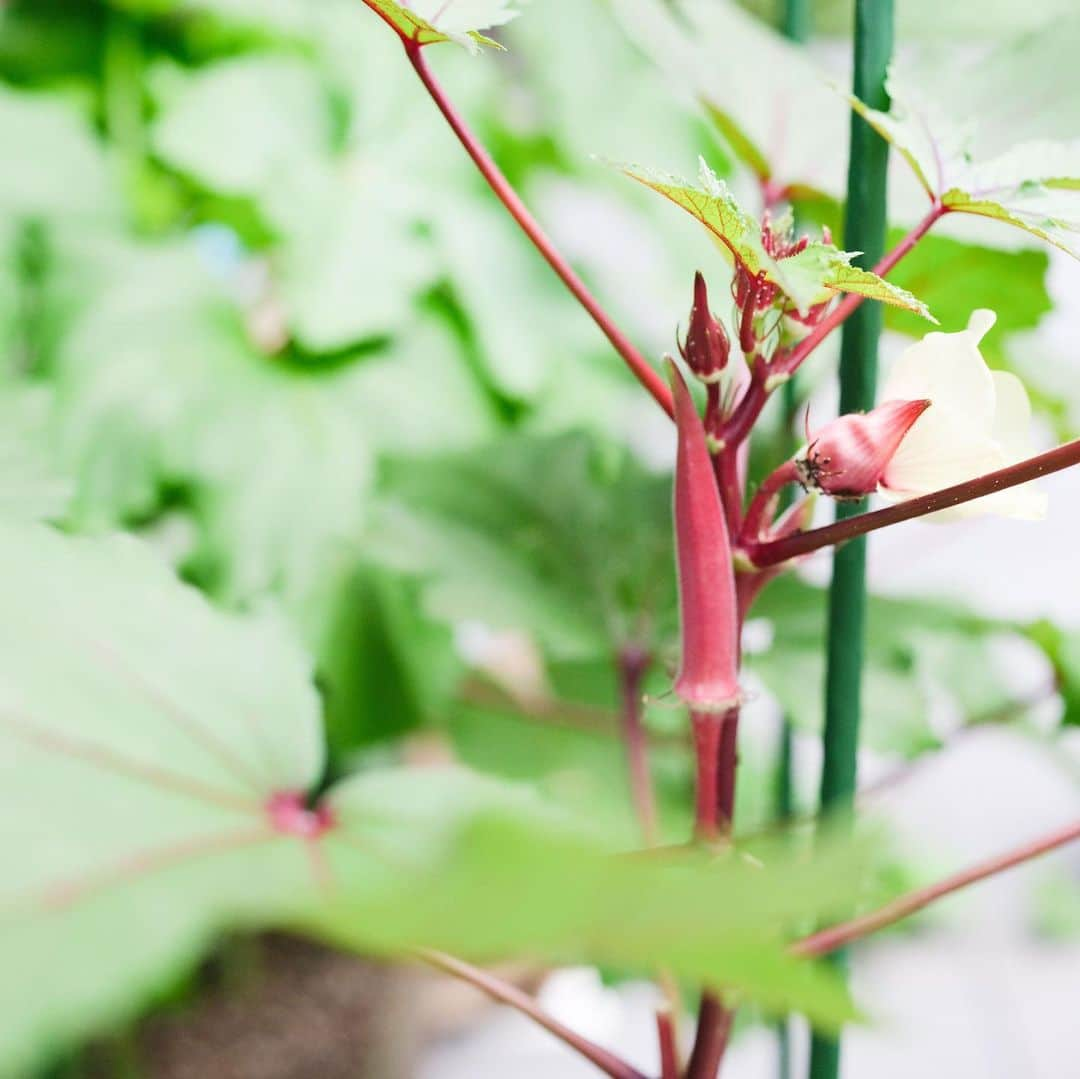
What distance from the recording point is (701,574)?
0.25 m

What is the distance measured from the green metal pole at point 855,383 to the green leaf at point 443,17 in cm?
10

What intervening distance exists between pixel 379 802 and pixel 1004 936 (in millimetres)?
986

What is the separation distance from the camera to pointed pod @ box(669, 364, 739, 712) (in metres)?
0.25

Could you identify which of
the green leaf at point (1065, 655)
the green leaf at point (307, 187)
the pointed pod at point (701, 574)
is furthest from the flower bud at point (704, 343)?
the green leaf at point (307, 187)

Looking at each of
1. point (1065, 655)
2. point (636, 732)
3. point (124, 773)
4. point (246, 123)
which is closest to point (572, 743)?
point (636, 732)

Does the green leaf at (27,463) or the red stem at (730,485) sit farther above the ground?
the red stem at (730,485)

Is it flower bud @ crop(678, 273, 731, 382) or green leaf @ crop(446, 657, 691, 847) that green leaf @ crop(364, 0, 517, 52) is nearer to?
flower bud @ crop(678, 273, 731, 382)

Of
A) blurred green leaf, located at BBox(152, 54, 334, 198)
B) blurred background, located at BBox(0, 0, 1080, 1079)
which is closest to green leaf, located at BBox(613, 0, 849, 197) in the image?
blurred background, located at BBox(0, 0, 1080, 1079)

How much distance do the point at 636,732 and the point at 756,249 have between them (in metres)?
0.25

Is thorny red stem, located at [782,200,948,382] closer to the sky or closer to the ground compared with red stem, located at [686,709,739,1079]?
closer to the sky

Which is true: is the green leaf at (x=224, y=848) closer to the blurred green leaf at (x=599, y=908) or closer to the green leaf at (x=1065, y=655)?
the blurred green leaf at (x=599, y=908)

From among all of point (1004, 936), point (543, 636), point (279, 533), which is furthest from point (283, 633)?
point (1004, 936)

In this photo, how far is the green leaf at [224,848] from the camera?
0.14 metres

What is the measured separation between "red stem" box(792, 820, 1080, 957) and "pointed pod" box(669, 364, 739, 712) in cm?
8
